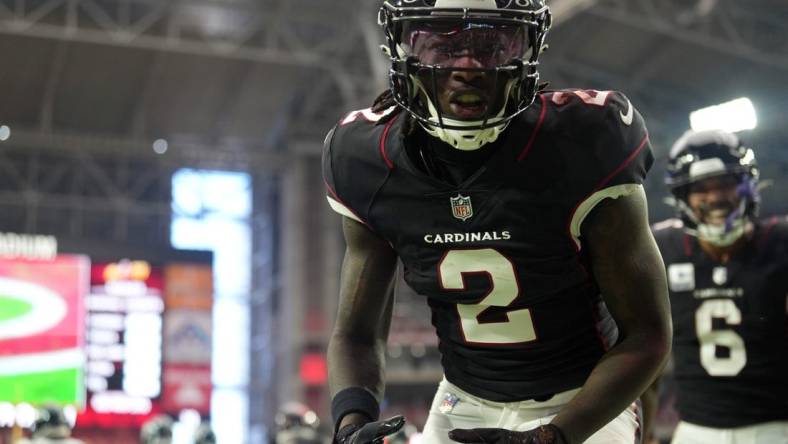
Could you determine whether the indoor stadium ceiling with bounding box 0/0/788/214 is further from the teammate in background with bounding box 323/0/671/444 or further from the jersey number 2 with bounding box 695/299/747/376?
the teammate in background with bounding box 323/0/671/444

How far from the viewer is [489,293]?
8.45 feet

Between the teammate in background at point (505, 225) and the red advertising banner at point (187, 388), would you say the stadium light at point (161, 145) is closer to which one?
the red advertising banner at point (187, 388)

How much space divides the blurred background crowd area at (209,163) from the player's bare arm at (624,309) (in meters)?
11.1

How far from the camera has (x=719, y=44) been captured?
17.0 meters

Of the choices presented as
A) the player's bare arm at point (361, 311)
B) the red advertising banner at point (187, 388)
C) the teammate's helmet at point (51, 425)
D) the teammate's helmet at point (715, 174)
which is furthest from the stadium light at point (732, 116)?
the player's bare arm at point (361, 311)

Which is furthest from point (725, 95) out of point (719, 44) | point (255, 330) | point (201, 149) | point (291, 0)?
point (255, 330)

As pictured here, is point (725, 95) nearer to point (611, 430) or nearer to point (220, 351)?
point (220, 351)

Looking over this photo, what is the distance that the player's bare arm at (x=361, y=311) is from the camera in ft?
9.05

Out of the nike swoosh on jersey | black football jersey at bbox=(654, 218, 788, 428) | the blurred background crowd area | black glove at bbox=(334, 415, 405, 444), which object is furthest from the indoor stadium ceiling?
black glove at bbox=(334, 415, 405, 444)

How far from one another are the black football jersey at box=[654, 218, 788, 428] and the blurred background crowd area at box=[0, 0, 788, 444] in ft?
29.6

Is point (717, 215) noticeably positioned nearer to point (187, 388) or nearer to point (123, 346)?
point (123, 346)

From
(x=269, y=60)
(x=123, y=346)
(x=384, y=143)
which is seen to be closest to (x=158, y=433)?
(x=123, y=346)

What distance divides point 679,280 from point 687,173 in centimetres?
43

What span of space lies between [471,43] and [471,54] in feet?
0.09
